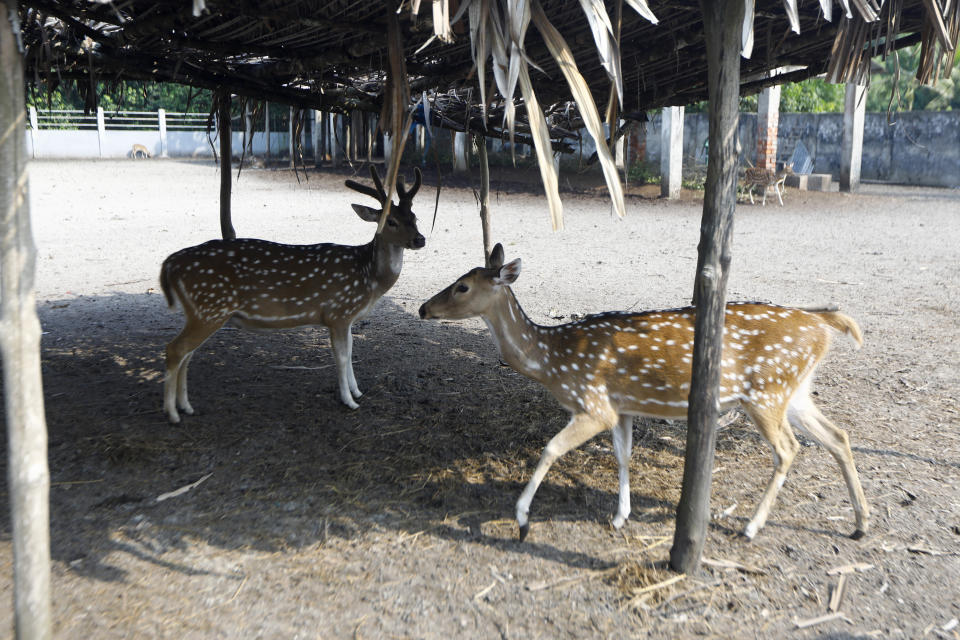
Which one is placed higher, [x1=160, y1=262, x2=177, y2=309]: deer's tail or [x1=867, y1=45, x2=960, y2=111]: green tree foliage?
[x1=867, y1=45, x2=960, y2=111]: green tree foliage

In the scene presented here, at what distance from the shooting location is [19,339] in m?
2.41

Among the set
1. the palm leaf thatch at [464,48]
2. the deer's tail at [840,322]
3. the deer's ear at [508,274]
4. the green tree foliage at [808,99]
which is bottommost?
the deer's tail at [840,322]

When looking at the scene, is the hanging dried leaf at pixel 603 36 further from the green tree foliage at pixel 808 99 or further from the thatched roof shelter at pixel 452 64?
the green tree foliage at pixel 808 99

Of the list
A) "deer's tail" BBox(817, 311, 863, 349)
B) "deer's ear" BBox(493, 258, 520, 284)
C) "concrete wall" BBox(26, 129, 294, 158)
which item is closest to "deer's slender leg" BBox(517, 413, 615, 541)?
"deer's ear" BBox(493, 258, 520, 284)

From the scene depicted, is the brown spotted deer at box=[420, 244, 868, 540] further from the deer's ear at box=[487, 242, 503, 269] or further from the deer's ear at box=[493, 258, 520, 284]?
the deer's ear at box=[487, 242, 503, 269]

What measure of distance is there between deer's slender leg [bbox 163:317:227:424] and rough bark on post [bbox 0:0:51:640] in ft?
8.67

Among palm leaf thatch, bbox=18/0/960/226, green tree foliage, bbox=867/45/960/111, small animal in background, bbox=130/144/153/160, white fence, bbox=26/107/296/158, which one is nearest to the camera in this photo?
palm leaf thatch, bbox=18/0/960/226

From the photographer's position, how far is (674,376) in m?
3.90

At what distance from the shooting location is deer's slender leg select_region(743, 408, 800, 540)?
12.4ft

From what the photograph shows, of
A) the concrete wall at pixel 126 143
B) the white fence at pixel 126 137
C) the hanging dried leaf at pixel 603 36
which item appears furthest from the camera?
the white fence at pixel 126 137

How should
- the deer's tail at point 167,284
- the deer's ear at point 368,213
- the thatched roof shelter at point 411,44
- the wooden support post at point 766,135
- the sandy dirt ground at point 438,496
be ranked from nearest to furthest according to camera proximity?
the sandy dirt ground at point 438,496, the thatched roof shelter at point 411,44, the deer's tail at point 167,284, the deer's ear at point 368,213, the wooden support post at point 766,135

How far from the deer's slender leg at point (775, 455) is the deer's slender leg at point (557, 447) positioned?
27.5 inches

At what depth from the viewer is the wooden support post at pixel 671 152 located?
58.5ft

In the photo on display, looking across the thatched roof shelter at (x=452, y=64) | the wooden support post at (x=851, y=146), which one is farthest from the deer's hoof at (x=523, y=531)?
the wooden support post at (x=851, y=146)
